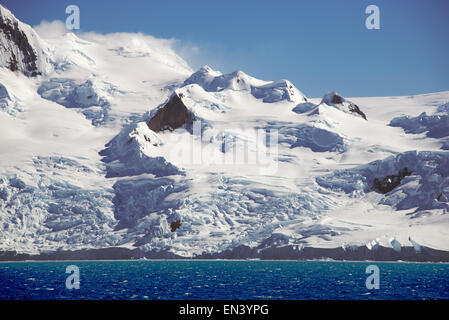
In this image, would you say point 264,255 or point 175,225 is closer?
point 264,255

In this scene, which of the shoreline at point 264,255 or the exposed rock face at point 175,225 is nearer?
the shoreline at point 264,255

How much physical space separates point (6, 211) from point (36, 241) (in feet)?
49.3

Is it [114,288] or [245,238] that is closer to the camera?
[114,288]

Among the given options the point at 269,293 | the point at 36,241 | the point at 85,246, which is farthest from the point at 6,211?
the point at 269,293

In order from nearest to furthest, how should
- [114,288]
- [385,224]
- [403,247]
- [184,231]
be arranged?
[114,288]
[403,247]
[385,224]
[184,231]

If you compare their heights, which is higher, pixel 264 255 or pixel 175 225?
pixel 175 225

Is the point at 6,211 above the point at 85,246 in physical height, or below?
above

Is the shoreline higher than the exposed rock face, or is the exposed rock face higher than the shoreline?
the exposed rock face

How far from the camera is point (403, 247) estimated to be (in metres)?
160

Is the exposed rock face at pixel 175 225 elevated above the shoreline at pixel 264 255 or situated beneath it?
elevated above

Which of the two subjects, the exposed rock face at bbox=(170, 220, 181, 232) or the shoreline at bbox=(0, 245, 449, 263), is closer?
the shoreline at bbox=(0, 245, 449, 263)
